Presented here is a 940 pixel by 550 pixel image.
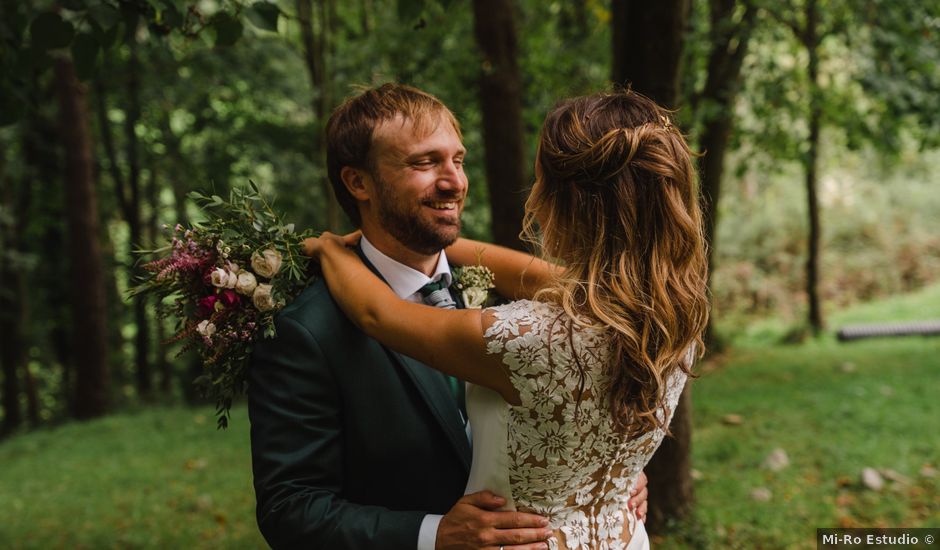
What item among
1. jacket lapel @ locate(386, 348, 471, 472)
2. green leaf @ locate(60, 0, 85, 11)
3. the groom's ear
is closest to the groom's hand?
jacket lapel @ locate(386, 348, 471, 472)

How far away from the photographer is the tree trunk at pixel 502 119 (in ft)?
20.7

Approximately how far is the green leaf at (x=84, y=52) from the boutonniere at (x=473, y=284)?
5.43 feet

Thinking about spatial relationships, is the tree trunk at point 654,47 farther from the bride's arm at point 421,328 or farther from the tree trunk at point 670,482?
the bride's arm at point 421,328

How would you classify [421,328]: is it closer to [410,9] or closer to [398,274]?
[398,274]

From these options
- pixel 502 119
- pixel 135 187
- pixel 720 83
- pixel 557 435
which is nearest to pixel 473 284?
pixel 557 435

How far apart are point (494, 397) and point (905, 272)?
56.9 ft

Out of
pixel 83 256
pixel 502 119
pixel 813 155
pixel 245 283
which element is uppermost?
pixel 245 283

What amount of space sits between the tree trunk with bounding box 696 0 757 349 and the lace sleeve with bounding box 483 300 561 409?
429 centimetres

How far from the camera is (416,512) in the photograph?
81.5 inches

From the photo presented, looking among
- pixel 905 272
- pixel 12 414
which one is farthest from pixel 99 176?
pixel 905 272

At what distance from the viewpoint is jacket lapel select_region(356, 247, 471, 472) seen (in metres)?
2.22

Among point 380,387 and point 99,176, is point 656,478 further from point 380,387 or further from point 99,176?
point 99,176

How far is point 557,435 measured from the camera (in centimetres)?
197

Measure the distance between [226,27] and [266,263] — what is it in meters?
1.28
